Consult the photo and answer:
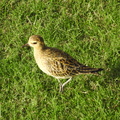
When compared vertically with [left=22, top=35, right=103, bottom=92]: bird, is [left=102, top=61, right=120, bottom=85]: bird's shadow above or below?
below

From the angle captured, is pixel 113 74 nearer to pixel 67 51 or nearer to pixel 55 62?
pixel 67 51

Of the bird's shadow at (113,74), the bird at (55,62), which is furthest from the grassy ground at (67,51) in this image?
the bird at (55,62)

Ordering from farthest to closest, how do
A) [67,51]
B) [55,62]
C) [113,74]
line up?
[67,51], [113,74], [55,62]

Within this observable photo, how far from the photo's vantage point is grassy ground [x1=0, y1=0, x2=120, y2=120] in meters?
5.95

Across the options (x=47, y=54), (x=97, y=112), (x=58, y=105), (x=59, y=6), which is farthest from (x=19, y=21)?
(x=97, y=112)

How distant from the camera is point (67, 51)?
22.4 ft

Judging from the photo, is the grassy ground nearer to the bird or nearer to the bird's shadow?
the bird's shadow

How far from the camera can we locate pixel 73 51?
6793 millimetres

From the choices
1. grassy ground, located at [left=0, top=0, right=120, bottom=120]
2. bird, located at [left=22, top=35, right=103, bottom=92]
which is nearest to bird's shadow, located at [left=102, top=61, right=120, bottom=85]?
grassy ground, located at [left=0, top=0, right=120, bottom=120]

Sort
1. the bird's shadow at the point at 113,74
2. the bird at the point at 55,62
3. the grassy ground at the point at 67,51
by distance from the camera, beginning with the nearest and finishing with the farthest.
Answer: the bird at the point at 55,62
the grassy ground at the point at 67,51
the bird's shadow at the point at 113,74

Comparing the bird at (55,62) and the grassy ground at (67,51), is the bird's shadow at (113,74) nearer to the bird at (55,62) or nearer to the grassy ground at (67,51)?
the grassy ground at (67,51)

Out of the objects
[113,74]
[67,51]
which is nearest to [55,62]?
[67,51]

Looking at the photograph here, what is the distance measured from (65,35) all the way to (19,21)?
1341mm

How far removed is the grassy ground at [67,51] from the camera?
595 centimetres
